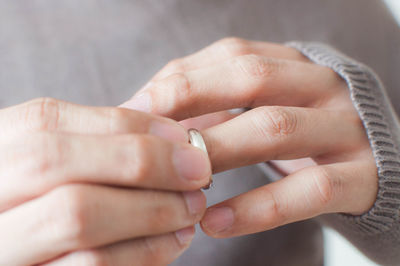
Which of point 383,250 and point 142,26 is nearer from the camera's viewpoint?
point 383,250

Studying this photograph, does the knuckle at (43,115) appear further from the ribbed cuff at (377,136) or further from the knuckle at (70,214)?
the ribbed cuff at (377,136)

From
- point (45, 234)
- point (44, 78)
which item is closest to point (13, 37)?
point (44, 78)

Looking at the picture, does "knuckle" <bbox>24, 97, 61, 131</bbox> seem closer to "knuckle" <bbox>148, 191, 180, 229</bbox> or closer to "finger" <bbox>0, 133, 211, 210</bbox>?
"finger" <bbox>0, 133, 211, 210</bbox>

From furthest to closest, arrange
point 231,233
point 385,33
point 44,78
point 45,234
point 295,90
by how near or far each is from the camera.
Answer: point 385,33, point 44,78, point 295,90, point 231,233, point 45,234

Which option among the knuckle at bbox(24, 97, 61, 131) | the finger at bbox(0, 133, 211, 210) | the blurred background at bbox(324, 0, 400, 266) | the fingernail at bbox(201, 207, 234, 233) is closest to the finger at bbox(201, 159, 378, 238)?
the fingernail at bbox(201, 207, 234, 233)

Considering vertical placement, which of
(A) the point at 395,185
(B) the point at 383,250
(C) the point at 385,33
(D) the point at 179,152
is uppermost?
(C) the point at 385,33

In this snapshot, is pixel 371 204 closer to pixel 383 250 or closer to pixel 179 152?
pixel 383 250
